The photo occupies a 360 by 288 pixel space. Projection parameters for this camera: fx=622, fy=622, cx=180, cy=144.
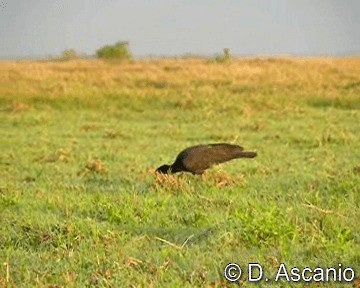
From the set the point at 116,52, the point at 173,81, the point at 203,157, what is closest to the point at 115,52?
the point at 116,52

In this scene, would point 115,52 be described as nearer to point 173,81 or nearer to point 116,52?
point 116,52

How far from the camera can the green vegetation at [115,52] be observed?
50031 millimetres

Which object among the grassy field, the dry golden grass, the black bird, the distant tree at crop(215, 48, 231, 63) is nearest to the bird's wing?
the black bird

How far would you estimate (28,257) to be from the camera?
4.16 m

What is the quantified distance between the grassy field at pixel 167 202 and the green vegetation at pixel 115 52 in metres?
35.4

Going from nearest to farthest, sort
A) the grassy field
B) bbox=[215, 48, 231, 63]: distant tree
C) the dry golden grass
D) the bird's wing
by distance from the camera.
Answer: the grassy field → the bird's wing → the dry golden grass → bbox=[215, 48, 231, 63]: distant tree

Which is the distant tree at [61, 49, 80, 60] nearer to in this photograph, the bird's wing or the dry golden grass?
the dry golden grass

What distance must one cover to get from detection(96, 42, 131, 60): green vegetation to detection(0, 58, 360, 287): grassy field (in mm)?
35419

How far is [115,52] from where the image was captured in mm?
50031

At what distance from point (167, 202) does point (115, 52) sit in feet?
149

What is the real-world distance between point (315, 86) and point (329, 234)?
18.5 metres

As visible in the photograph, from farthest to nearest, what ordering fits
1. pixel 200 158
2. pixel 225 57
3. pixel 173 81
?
pixel 225 57
pixel 173 81
pixel 200 158

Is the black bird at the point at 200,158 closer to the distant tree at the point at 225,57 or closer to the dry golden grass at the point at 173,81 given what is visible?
the dry golden grass at the point at 173,81

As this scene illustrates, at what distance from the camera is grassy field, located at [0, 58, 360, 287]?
382 cm
